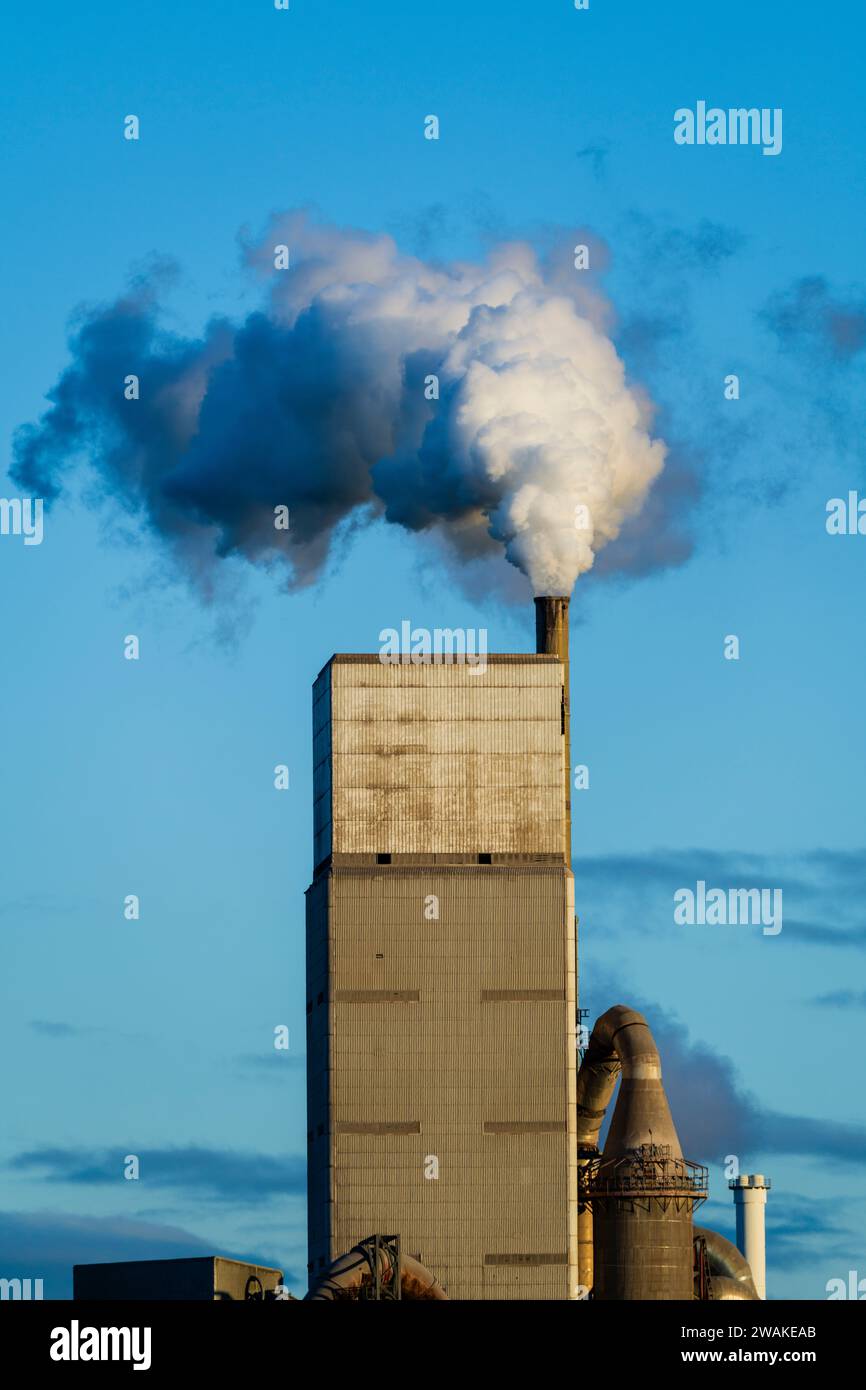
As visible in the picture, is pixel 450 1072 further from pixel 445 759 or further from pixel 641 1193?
pixel 445 759

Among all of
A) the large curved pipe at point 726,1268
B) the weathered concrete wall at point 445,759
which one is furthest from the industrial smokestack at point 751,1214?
the weathered concrete wall at point 445,759

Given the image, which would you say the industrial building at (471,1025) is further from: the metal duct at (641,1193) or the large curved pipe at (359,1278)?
the large curved pipe at (359,1278)

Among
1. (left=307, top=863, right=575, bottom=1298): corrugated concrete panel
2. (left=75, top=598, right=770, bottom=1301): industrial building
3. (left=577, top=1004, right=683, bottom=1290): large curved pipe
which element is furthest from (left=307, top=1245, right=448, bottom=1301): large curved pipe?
(left=577, top=1004, right=683, bottom=1290): large curved pipe

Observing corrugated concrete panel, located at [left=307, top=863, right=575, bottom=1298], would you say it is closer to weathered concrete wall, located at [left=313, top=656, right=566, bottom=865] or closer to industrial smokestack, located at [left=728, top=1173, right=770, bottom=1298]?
weathered concrete wall, located at [left=313, top=656, right=566, bottom=865]

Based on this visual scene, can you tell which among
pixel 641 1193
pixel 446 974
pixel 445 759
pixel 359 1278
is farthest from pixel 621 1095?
pixel 359 1278
